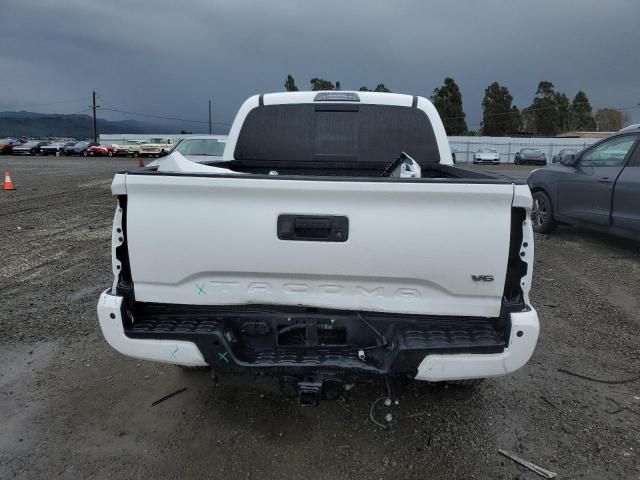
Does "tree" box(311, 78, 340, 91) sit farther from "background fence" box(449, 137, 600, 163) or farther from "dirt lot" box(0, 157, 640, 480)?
"dirt lot" box(0, 157, 640, 480)

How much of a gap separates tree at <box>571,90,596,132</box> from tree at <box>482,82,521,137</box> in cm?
895

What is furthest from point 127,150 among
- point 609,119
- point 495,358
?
point 609,119

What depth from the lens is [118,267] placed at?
271 cm

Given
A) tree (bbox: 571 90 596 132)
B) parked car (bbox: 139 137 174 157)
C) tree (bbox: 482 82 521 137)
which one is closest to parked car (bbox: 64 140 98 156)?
parked car (bbox: 139 137 174 157)

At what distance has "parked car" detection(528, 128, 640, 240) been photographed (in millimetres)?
6945

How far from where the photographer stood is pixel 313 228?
254 centimetres

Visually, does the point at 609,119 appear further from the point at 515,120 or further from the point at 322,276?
the point at 322,276

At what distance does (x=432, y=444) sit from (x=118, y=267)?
2089 millimetres

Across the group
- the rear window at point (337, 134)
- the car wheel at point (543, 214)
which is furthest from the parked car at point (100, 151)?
the rear window at point (337, 134)

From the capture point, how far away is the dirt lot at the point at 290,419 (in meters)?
2.80

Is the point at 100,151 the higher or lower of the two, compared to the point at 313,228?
higher

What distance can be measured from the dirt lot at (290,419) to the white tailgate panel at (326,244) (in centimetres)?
94

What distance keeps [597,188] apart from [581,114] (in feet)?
282

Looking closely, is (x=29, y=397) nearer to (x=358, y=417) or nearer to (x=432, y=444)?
(x=358, y=417)
